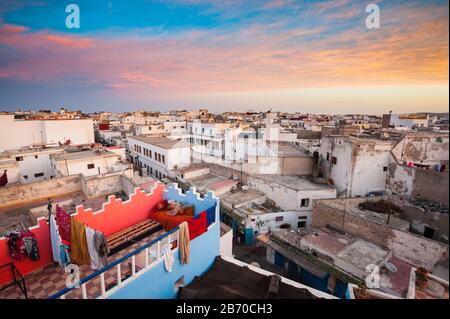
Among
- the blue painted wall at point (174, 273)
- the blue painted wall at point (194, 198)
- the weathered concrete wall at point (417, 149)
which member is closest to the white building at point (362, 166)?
the weathered concrete wall at point (417, 149)

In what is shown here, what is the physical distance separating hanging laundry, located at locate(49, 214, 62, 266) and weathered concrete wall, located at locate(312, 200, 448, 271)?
10.1 meters

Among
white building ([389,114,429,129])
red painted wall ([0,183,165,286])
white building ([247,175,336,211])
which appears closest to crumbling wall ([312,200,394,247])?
white building ([247,175,336,211])

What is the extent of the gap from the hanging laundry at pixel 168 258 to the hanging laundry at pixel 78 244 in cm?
178

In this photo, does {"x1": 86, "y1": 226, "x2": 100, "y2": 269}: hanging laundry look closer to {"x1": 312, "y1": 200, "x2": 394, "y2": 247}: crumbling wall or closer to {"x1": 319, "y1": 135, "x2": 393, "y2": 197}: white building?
{"x1": 312, "y1": 200, "x2": 394, "y2": 247}: crumbling wall

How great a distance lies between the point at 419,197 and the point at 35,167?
2442 cm

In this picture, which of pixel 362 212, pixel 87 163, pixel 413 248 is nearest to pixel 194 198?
pixel 413 248

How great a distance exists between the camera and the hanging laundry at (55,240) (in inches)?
208

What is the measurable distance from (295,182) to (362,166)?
4.21 meters

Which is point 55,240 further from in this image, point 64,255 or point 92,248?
point 92,248

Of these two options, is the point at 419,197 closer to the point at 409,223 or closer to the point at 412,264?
the point at 409,223

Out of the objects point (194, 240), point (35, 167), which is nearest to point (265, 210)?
point (194, 240)

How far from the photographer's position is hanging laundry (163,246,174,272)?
16.0 ft

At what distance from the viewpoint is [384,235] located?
977 centimetres
